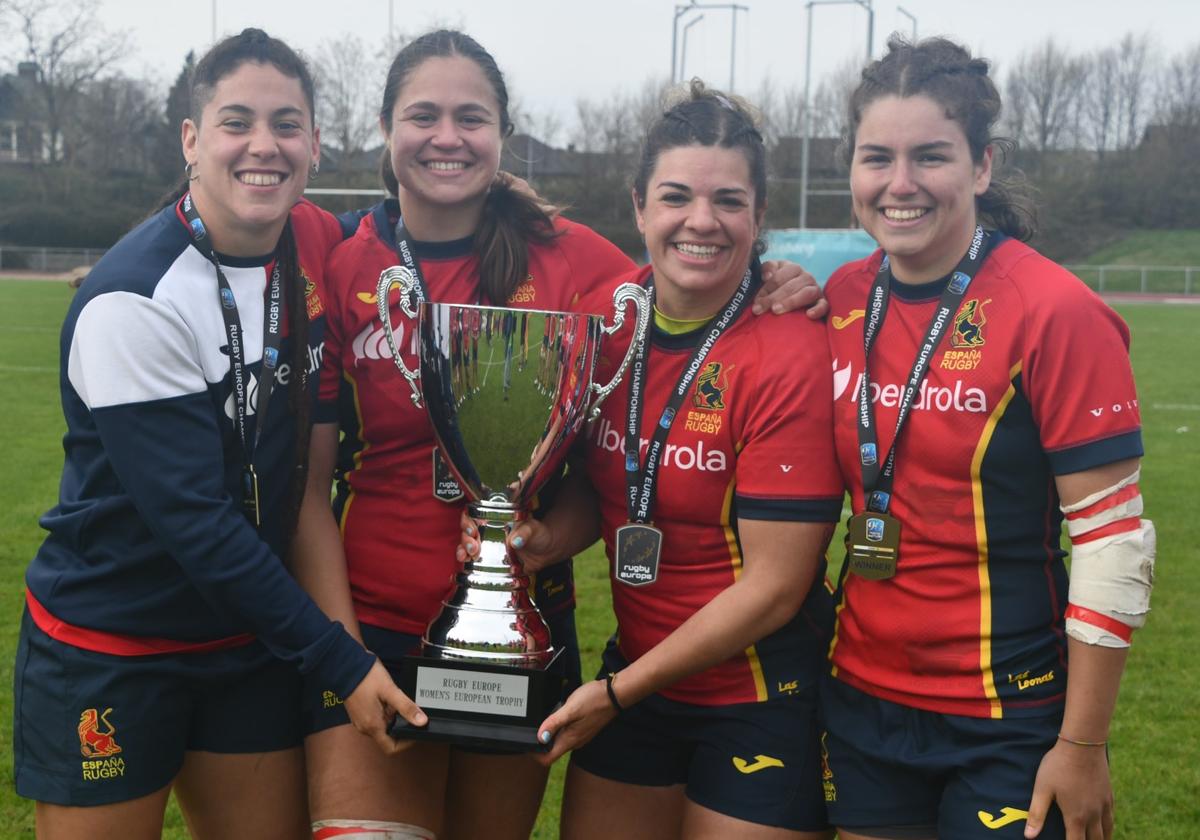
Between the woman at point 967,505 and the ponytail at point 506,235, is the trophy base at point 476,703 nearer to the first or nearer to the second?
the woman at point 967,505

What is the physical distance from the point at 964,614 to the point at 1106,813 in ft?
1.41

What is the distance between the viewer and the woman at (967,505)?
7.17ft

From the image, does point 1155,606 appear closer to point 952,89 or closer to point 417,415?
point 952,89

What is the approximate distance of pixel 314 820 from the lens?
2516 mm

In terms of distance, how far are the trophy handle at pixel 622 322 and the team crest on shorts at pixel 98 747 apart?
3.65ft

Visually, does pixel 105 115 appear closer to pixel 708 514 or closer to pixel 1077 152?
pixel 1077 152

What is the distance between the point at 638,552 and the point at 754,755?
47 cm

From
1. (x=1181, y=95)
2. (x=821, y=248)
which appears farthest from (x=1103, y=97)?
(x=821, y=248)

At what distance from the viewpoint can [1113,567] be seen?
2.17 meters

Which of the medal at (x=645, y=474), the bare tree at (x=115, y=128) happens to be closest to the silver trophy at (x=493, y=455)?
the medal at (x=645, y=474)

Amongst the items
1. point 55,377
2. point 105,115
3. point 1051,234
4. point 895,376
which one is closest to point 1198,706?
point 895,376

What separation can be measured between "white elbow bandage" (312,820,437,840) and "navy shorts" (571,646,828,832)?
56 centimetres

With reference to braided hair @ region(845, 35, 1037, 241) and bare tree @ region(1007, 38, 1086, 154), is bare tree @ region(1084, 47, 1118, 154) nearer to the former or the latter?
bare tree @ region(1007, 38, 1086, 154)

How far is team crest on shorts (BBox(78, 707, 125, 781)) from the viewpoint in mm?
2338
